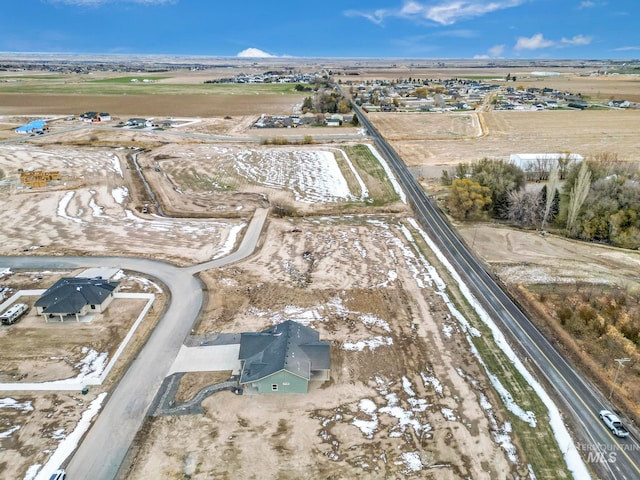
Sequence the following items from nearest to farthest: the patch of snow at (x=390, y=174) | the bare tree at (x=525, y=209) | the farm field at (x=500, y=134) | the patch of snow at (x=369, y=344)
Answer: the patch of snow at (x=369, y=344) → the bare tree at (x=525, y=209) → the patch of snow at (x=390, y=174) → the farm field at (x=500, y=134)

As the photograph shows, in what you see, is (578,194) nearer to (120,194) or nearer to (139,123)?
(120,194)

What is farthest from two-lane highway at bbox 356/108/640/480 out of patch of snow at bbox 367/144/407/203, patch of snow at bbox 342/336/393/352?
patch of snow at bbox 342/336/393/352

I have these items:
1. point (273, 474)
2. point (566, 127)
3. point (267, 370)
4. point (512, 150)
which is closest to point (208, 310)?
point (267, 370)

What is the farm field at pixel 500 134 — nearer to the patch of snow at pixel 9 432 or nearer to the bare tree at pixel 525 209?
the bare tree at pixel 525 209

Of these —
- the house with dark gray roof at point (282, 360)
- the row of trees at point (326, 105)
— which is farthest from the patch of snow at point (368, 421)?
the row of trees at point (326, 105)

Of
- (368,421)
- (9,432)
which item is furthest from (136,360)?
(368,421)

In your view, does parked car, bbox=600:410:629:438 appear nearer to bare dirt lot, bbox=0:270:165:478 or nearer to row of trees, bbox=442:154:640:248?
bare dirt lot, bbox=0:270:165:478
